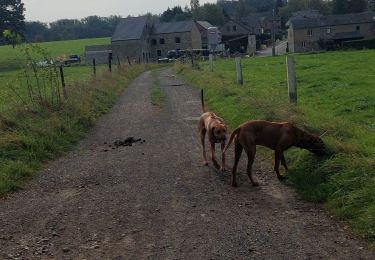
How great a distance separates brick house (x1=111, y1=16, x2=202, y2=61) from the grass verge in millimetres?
62502

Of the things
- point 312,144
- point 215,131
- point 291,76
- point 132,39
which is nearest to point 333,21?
point 132,39

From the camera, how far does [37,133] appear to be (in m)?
10.5

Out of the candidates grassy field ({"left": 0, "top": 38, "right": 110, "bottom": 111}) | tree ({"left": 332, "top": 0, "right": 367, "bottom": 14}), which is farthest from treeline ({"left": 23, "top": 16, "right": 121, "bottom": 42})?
tree ({"left": 332, "top": 0, "right": 367, "bottom": 14})

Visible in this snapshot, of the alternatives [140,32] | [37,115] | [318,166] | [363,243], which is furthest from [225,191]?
[140,32]

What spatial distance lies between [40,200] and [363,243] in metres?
4.72

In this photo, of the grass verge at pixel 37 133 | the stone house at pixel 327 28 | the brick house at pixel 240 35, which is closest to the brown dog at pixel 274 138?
the grass verge at pixel 37 133

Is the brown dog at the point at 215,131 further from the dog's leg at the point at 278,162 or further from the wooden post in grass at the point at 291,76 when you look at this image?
the wooden post in grass at the point at 291,76

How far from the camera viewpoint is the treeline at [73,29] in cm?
15206

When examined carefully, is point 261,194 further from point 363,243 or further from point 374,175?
point 363,243

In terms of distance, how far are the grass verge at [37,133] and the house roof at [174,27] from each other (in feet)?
228

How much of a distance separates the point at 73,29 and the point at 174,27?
8792 cm

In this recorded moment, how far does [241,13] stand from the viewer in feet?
513

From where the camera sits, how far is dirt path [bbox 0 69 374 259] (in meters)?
5.00

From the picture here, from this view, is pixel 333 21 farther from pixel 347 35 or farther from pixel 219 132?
pixel 219 132
